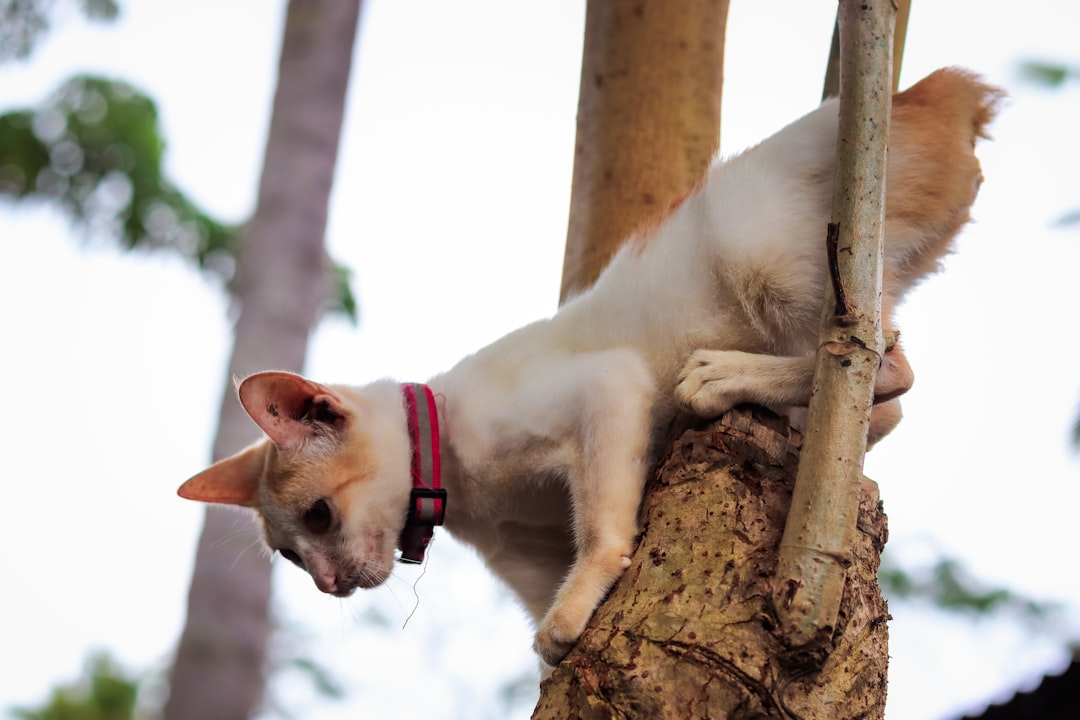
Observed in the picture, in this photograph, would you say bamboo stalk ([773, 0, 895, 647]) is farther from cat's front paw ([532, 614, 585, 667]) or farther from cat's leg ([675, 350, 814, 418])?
cat's front paw ([532, 614, 585, 667])

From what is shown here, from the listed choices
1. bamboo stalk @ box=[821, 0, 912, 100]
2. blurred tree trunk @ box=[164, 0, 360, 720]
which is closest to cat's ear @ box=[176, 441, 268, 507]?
blurred tree trunk @ box=[164, 0, 360, 720]

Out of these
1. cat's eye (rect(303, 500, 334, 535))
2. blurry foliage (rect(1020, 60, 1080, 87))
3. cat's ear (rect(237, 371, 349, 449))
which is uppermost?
blurry foliage (rect(1020, 60, 1080, 87))

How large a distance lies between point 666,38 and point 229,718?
8.28 ft

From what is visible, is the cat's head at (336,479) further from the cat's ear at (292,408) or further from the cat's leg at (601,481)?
the cat's leg at (601,481)

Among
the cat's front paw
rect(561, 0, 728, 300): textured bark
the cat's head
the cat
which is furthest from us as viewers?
rect(561, 0, 728, 300): textured bark

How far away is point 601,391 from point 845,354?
64 cm

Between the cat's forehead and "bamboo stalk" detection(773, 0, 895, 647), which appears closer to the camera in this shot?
"bamboo stalk" detection(773, 0, 895, 647)

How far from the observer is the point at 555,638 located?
1.95m

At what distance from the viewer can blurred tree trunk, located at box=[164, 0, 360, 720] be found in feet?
11.0

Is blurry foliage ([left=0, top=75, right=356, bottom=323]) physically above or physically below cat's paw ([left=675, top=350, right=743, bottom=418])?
above

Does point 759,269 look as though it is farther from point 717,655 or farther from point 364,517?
point 364,517

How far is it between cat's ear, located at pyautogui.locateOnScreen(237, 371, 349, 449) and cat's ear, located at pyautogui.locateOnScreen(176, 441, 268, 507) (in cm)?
27

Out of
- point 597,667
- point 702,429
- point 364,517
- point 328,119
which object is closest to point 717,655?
point 597,667

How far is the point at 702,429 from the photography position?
201 cm
